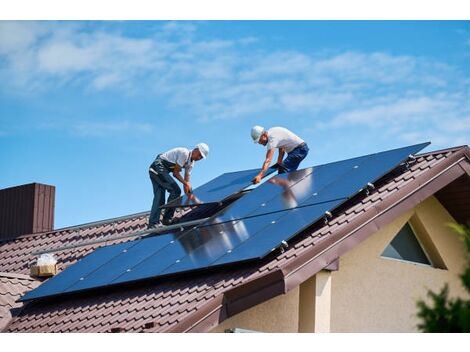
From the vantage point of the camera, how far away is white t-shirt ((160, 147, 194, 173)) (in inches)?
671

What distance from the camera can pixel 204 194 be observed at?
16500mm

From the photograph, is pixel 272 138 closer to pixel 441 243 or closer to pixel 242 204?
pixel 242 204

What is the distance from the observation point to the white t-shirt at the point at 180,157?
1705 cm

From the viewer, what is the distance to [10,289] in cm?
1524

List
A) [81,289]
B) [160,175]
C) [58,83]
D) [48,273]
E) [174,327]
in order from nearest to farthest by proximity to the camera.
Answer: [174,327], [81,289], [48,273], [160,175], [58,83]

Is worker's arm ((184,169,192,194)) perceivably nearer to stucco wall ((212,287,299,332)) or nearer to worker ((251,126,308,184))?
worker ((251,126,308,184))

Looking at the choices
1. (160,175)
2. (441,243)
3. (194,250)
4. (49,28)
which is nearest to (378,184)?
(441,243)

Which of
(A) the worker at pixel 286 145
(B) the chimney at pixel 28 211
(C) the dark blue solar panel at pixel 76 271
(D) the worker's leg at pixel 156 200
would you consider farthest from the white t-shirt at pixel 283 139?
(B) the chimney at pixel 28 211

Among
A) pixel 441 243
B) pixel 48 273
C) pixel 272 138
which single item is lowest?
pixel 441 243

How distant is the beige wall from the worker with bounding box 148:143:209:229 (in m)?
4.30

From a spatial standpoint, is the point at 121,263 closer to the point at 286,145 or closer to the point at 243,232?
the point at 243,232

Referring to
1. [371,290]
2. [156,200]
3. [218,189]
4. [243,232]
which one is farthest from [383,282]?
[156,200]

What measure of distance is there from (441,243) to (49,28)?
1039 centimetres

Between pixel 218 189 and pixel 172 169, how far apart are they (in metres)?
1.08
